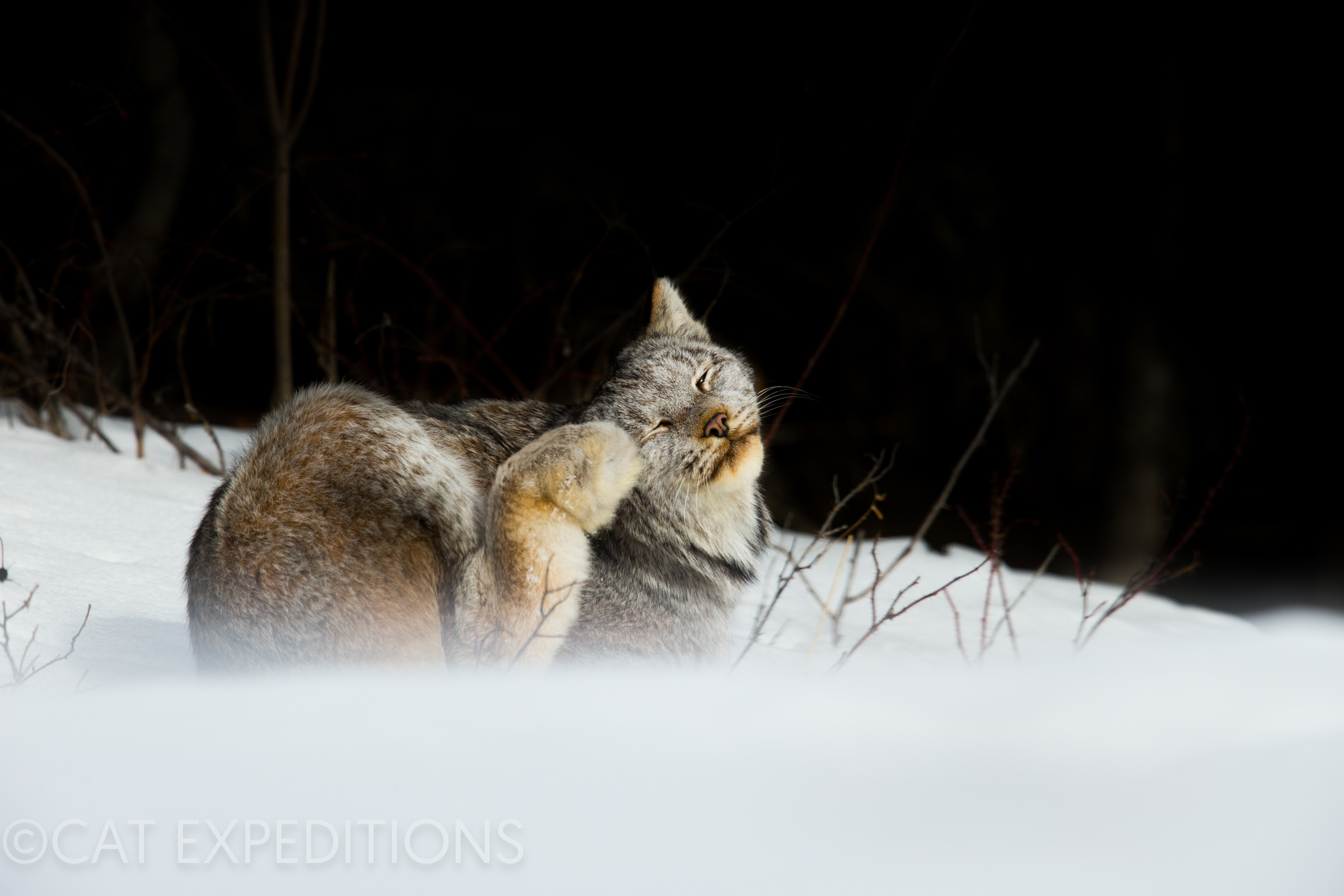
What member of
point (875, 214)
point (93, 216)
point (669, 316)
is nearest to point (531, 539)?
point (669, 316)

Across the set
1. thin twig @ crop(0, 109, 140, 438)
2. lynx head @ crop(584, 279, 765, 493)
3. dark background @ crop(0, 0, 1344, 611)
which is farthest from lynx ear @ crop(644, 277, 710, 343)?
dark background @ crop(0, 0, 1344, 611)

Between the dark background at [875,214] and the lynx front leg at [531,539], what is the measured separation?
4.04 meters

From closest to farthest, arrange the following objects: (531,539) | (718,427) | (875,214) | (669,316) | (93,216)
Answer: (531,539) → (718,427) → (669,316) → (93,216) → (875,214)

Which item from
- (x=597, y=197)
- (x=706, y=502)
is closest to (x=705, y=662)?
(x=706, y=502)

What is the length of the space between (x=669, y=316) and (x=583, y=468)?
2.98 feet

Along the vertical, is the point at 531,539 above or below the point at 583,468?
below

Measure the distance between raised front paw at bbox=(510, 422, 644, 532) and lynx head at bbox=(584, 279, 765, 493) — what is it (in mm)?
218

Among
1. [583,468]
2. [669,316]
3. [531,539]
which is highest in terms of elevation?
[669,316]

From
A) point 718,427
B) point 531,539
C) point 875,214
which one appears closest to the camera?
point 531,539

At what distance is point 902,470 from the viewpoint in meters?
8.83

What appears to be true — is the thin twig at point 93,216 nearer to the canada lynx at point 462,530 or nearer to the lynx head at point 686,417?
the canada lynx at point 462,530

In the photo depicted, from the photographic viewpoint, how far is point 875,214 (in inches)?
316

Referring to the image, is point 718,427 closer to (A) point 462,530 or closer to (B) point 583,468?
(B) point 583,468

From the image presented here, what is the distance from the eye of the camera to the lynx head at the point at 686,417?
232 centimetres
